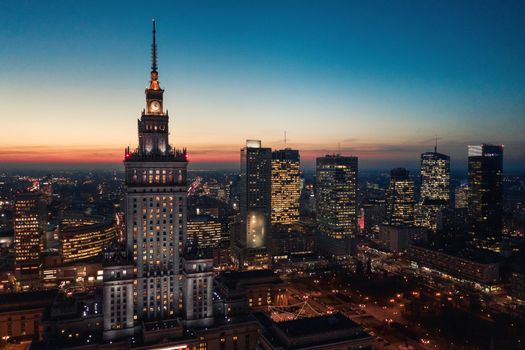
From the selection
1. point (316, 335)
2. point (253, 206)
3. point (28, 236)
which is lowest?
point (316, 335)

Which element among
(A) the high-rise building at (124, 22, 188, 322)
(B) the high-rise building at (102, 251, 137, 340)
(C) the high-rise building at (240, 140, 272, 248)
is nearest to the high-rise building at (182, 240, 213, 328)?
(A) the high-rise building at (124, 22, 188, 322)

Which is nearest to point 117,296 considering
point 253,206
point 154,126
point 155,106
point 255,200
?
point 154,126

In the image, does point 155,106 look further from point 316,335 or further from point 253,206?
point 253,206

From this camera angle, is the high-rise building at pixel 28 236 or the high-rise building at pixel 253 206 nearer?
the high-rise building at pixel 28 236

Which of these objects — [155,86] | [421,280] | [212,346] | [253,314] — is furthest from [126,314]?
[421,280]

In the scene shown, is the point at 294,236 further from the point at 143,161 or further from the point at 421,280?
the point at 143,161

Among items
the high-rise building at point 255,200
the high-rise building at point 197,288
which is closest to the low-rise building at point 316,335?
the high-rise building at point 197,288

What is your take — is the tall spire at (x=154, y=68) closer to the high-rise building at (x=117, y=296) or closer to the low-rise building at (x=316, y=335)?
the high-rise building at (x=117, y=296)

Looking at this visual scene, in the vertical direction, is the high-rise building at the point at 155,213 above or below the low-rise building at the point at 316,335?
above

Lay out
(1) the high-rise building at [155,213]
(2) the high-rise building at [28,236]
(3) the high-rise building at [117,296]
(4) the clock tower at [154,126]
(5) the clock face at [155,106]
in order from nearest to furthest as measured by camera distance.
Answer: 1. (3) the high-rise building at [117,296]
2. (1) the high-rise building at [155,213]
3. (4) the clock tower at [154,126]
4. (5) the clock face at [155,106]
5. (2) the high-rise building at [28,236]
